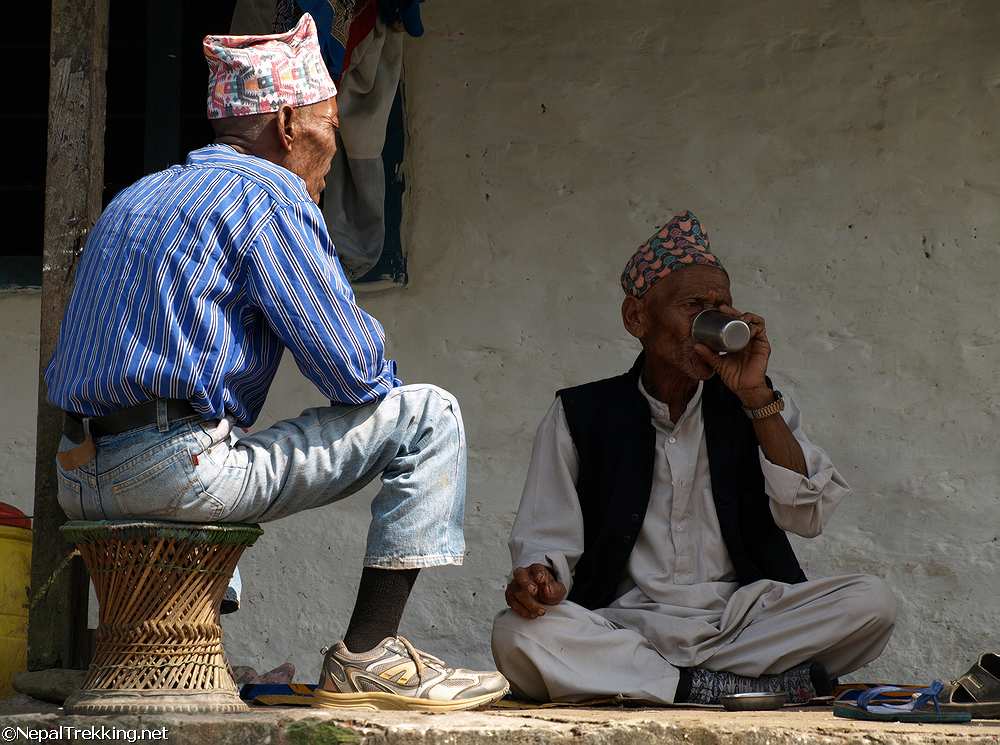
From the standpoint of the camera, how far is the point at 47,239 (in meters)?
3.48

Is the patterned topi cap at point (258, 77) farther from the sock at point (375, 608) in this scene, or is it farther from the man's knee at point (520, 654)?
the man's knee at point (520, 654)

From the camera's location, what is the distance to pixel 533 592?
3697 millimetres

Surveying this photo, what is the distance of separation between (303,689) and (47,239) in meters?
1.27

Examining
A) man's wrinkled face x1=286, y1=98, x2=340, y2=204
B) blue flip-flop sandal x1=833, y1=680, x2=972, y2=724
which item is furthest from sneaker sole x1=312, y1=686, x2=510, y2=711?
man's wrinkled face x1=286, y1=98, x2=340, y2=204

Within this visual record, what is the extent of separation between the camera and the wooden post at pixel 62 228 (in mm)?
3463

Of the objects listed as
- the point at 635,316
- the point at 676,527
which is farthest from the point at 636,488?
the point at 635,316

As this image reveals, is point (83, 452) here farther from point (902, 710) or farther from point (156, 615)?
point (902, 710)

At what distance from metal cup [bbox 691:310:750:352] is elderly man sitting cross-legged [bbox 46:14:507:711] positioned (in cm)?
100

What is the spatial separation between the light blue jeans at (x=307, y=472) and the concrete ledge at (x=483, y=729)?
1.18ft

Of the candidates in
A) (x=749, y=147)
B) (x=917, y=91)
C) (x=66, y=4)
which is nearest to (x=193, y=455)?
(x=66, y=4)

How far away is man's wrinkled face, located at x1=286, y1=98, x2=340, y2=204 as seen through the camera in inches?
123

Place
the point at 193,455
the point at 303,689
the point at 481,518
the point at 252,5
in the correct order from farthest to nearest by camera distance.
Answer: the point at 481,518 → the point at 252,5 → the point at 303,689 → the point at 193,455

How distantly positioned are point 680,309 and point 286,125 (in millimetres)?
1385

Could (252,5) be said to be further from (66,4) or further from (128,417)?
(128,417)
